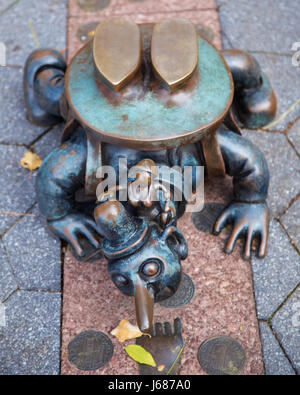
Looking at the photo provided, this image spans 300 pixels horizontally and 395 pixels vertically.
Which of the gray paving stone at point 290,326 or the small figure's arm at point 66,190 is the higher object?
the small figure's arm at point 66,190

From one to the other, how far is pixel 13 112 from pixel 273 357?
2.05 meters

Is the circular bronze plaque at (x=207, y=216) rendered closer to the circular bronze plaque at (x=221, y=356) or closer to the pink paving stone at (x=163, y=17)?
the circular bronze plaque at (x=221, y=356)

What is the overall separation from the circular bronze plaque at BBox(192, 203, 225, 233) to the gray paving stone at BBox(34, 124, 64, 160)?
94 cm

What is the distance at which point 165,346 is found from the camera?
2076mm

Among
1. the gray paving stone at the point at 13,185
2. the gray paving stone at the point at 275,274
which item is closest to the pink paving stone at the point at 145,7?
the gray paving stone at the point at 13,185

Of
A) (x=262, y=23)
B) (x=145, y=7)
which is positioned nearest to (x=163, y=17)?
(x=145, y=7)

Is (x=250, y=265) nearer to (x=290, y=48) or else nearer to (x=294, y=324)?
(x=294, y=324)

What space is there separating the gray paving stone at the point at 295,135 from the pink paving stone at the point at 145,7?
3.82 ft

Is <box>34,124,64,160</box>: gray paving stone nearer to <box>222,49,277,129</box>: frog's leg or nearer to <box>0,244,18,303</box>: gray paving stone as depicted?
<box>0,244,18,303</box>: gray paving stone

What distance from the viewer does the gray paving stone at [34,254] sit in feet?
7.53

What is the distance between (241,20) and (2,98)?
69.2 inches

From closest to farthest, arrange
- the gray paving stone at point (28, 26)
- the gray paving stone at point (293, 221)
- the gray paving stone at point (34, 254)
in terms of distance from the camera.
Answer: the gray paving stone at point (34, 254)
the gray paving stone at point (293, 221)
the gray paving stone at point (28, 26)

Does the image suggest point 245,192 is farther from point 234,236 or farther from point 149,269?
point 149,269

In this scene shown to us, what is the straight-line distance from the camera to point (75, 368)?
2053mm
